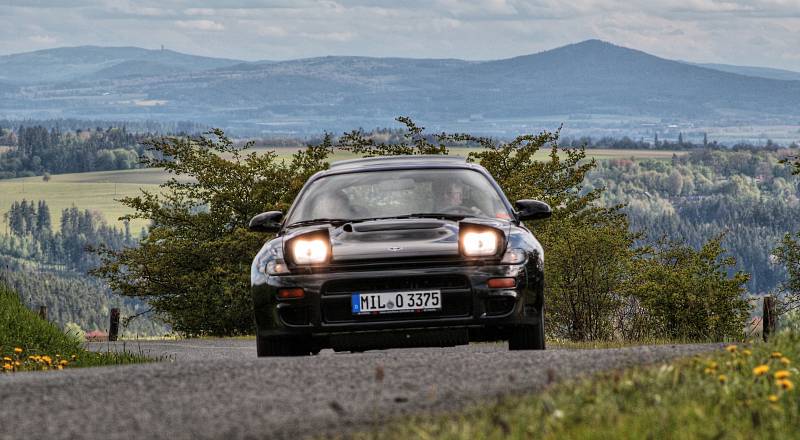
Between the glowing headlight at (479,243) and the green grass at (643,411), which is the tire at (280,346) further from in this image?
the green grass at (643,411)

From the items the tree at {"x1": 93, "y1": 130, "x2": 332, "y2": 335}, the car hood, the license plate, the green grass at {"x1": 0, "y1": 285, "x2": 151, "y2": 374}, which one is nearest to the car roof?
the car hood

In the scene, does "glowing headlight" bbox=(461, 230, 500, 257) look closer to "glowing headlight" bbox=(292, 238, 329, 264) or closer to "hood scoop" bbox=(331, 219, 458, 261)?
"hood scoop" bbox=(331, 219, 458, 261)

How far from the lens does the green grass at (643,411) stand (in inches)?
201

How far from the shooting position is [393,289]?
900cm

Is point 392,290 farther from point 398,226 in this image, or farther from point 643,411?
point 643,411

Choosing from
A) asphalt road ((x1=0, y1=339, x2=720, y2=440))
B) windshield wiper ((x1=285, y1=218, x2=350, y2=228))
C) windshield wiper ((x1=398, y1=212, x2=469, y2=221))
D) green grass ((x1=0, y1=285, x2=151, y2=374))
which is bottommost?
green grass ((x1=0, y1=285, x2=151, y2=374))

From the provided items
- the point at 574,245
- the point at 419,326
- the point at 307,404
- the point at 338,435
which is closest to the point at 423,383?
the point at 307,404

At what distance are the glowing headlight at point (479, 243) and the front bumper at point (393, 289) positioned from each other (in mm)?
111

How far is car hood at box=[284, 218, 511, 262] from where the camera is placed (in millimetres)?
9008

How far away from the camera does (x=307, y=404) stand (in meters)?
6.06

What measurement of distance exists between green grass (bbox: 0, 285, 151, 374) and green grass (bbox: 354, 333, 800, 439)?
29.4ft

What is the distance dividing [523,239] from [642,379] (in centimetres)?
314

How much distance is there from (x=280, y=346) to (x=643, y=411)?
4.51m

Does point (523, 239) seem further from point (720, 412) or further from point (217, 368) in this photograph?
point (720, 412)
